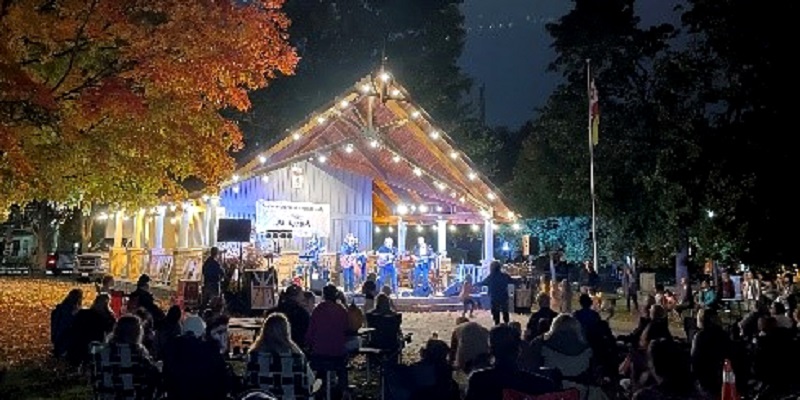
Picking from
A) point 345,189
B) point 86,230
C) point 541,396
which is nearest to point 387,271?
point 345,189

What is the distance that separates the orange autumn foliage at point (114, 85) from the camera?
41.9 feet

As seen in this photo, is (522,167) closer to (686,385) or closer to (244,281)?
(244,281)

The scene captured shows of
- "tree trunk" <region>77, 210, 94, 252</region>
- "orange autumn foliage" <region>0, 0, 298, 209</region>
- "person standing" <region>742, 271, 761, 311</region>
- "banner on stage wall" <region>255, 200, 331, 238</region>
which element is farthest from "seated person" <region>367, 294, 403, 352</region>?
"tree trunk" <region>77, 210, 94, 252</region>

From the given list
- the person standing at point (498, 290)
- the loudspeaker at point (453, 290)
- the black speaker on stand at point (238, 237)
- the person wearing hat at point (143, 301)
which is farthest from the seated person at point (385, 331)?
the loudspeaker at point (453, 290)

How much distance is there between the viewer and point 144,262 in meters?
27.0

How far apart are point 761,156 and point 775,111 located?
3.83 feet

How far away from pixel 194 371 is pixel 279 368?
700 mm

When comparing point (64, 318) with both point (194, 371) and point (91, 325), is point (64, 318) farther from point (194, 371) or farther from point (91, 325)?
point (194, 371)

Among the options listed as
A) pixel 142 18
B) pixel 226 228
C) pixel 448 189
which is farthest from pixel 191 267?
pixel 142 18

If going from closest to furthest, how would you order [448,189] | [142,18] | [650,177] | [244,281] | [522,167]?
[142,18] < [244,281] < [448,189] < [650,177] < [522,167]

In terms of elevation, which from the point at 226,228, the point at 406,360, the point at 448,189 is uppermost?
the point at 448,189

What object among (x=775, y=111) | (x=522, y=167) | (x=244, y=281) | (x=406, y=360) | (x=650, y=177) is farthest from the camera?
(x=522, y=167)

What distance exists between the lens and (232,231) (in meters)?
18.7

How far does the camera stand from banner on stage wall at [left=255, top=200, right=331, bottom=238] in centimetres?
2361
